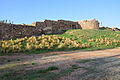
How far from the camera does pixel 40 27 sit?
3194 centimetres

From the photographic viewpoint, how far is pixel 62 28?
36.6 meters

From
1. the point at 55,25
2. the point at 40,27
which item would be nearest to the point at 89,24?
the point at 55,25

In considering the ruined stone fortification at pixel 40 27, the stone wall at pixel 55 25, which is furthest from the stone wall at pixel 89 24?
the stone wall at pixel 55 25

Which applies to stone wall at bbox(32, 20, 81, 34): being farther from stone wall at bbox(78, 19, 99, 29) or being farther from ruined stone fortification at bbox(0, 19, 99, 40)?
stone wall at bbox(78, 19, 99, 29)

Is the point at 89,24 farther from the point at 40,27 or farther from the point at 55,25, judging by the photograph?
the point at 40,27

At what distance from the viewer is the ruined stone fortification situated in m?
26.7

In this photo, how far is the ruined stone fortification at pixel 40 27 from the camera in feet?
87.8

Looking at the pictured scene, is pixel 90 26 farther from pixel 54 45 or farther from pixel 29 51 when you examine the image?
pixel 29 51

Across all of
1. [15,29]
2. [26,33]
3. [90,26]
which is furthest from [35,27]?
Answer: [90,26]

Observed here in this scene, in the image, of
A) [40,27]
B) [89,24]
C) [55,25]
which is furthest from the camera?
[89,24]

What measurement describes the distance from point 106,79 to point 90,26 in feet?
117

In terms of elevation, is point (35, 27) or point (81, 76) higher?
point (35, 27)

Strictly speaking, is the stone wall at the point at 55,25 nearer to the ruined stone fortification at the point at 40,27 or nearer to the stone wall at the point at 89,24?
the ruined stone fortification at the point at 40,27

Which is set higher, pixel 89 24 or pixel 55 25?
pixel 89 24
